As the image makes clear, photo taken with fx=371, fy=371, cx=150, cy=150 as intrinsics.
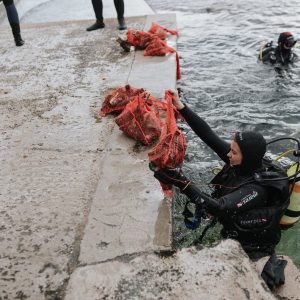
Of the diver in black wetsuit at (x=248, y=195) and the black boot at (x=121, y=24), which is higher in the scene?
the diver in black wetsuit at (x=248, y=195)

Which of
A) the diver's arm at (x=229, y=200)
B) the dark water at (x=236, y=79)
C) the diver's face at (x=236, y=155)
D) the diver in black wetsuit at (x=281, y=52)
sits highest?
the diver's face at (x=236, y=155)

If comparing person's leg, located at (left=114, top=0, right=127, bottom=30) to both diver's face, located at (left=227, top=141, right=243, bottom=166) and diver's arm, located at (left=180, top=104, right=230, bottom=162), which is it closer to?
diver's arm, located at (left=180, top=104, right=230, bottom=162)

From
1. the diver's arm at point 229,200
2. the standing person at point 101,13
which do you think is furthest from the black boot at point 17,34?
the diver's arm at point 229,200

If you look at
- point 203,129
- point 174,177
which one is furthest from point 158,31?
point 174,177

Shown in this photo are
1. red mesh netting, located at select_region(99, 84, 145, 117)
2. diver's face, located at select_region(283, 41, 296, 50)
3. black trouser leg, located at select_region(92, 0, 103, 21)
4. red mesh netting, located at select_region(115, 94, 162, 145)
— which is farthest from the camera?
black trouser leg, located at select_region(92, 0, 103, 21)

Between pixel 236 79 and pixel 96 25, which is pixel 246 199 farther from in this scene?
pixel 96 25

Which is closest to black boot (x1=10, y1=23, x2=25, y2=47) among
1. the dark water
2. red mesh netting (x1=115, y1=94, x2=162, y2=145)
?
the dark water

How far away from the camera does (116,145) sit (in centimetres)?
409

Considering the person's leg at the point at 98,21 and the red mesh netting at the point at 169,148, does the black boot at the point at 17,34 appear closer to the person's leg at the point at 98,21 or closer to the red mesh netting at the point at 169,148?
the person's leg at the point at 98,21

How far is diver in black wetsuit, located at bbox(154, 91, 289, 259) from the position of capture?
9.00ft

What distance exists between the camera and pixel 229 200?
2760mm

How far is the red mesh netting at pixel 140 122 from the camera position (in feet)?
13.1

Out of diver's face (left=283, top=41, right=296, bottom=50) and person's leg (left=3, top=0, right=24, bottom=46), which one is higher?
person's leg (left=3, top=0, right=24, bottom=46)

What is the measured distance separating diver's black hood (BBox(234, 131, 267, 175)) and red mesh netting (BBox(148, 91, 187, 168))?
1.63ft
